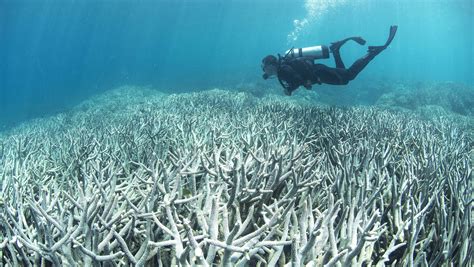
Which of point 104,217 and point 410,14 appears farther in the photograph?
point 410,14

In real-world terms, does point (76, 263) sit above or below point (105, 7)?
below

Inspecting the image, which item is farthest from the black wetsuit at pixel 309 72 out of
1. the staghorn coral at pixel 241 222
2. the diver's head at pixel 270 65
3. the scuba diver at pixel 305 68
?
the staghorn coral at pixel 241 222

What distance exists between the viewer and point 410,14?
61.5 meters

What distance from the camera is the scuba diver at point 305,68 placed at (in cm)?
771

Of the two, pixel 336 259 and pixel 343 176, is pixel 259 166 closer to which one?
pixel 343 176

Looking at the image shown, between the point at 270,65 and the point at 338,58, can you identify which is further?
the point at 338,58

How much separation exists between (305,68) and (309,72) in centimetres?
18

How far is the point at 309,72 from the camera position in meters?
8.03

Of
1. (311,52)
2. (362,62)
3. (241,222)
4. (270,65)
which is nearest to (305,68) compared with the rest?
(311,52)

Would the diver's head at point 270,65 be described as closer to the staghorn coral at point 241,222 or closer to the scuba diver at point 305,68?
the scuba diver at point 305,68

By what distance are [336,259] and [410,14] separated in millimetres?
73806

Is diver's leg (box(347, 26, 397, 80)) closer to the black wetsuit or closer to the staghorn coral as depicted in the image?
the black wetsuit

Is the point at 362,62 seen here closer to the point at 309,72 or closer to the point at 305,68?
the point at 309,72

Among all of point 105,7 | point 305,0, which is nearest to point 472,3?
point 305,0
